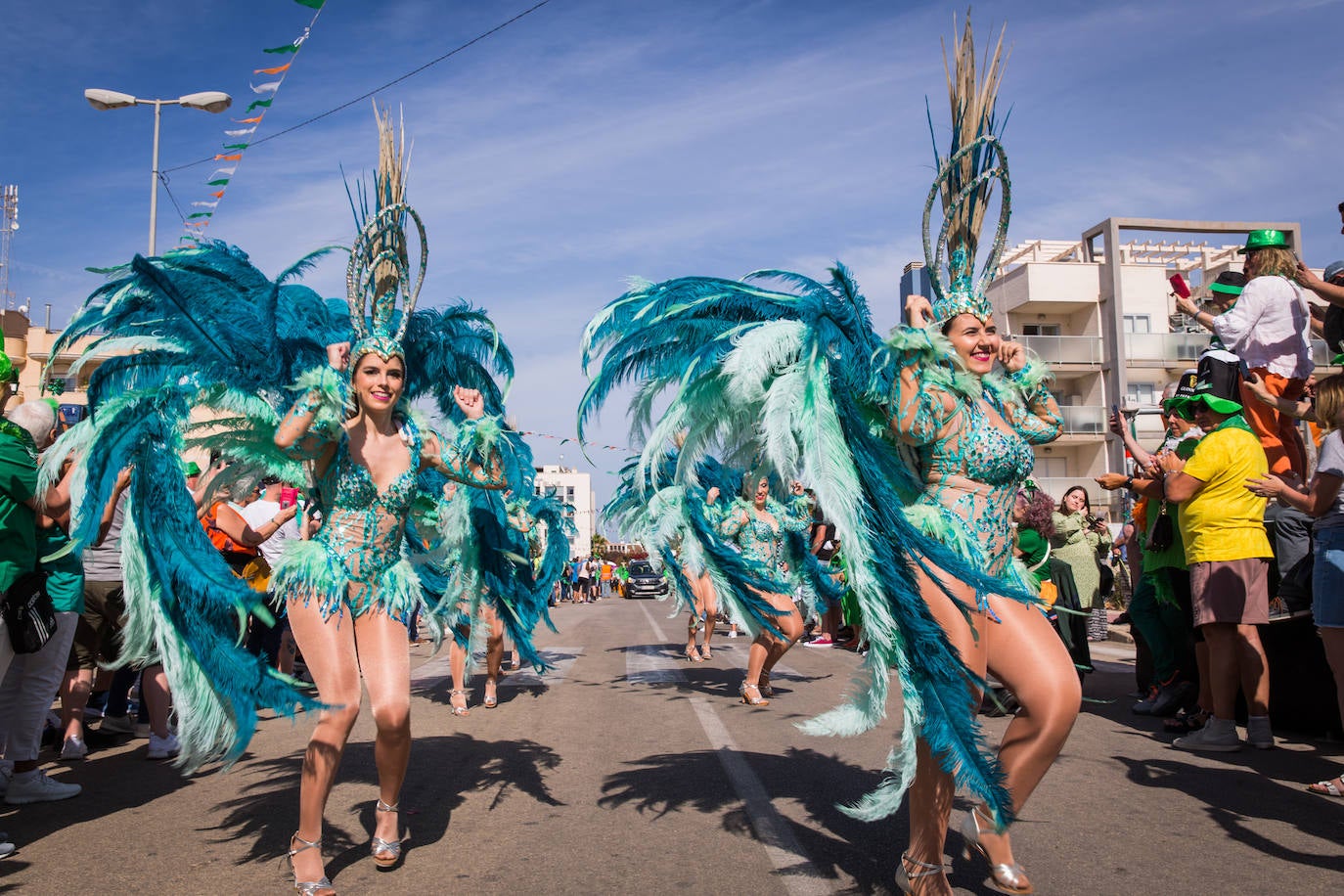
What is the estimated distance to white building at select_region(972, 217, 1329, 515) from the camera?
115 ft

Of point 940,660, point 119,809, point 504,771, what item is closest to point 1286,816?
point 940,660

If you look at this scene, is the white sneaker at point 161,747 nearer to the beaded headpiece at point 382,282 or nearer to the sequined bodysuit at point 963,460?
the beaded headpiece at point 382,282

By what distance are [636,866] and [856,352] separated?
7.10ft

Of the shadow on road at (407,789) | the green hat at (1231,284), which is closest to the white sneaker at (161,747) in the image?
the shadow on road at (407,789)

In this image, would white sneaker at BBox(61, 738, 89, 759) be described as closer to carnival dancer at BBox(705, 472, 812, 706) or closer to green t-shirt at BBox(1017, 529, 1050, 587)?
carnival dancer at BBox(705, 472, 812, 706)

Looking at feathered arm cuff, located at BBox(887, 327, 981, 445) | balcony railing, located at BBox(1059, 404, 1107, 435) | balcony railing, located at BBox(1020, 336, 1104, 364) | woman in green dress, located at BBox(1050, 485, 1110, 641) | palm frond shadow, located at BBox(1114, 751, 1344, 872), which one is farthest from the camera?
balcony railing, located at BBox(1020, 336, 1104, 364)

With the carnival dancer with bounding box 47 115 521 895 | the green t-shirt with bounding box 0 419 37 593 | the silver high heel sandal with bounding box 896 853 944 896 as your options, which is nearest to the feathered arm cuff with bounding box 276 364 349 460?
the carnival dancer with bounding box 47 115 521 895

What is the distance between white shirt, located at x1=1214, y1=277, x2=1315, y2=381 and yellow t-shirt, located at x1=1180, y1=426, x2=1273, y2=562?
938mm

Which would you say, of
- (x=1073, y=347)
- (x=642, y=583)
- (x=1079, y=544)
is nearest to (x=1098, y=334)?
(x=1073, y=347)

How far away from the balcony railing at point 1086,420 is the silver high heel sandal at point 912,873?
111ft

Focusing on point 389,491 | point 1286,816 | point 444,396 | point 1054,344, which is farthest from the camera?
point 1054,344

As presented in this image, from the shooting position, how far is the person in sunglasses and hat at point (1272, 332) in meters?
6.61

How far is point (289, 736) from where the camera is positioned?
729cm

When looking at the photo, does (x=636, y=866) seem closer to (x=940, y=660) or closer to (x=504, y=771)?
(x=940, y=660)
